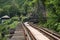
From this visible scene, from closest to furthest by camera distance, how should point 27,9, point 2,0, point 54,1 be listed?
point 54,1
point 27,9
point 2,0

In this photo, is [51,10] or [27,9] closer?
[51,10]

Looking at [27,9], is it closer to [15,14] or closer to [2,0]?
[15,14]

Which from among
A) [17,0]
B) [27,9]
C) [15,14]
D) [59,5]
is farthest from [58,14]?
[17,0]

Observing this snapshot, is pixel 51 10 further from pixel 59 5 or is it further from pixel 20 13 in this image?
pixel 20 13

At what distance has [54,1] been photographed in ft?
61.9

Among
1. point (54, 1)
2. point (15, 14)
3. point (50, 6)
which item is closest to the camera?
point (54, 1)

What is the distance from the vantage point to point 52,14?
802 inches

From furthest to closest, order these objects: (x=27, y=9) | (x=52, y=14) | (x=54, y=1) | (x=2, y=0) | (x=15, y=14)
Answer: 1. (x=2, y=0)
2. (x=15, y=14)
3. (x=27, y=9)
4. (x=52, y=14)
5. (x=54, y=1)

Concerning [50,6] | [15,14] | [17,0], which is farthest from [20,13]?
[50,6]

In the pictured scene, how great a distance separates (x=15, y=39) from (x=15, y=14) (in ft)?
145

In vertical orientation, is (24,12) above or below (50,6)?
below

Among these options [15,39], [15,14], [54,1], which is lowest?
[15,14]

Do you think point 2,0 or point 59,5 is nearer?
point 59,5

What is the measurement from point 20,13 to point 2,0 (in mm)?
14964
